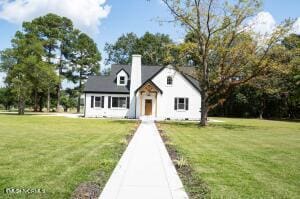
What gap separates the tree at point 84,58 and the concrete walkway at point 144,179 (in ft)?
162

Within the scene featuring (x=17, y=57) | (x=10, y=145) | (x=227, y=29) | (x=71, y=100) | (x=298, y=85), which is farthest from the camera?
(x=71, y=100)

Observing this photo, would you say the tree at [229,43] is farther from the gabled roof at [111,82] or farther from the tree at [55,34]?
the tree at [55,34]

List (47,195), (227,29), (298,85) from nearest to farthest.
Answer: (47,195) → (227,29) → (298,85)

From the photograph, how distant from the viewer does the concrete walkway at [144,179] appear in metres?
6.63

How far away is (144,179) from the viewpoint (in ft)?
25.7

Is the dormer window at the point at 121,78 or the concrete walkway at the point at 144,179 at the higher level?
the dormer window at the point at 121,78

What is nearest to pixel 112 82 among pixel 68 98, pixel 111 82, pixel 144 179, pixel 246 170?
pixel 111 82

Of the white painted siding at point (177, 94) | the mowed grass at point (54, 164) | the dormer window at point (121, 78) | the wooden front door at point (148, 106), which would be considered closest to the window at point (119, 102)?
the dormer window at point (121, 78)

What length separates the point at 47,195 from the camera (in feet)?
21.2

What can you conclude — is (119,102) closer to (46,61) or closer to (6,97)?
(46,61)

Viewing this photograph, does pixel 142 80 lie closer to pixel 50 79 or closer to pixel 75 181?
pixel 50 79

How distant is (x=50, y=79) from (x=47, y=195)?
Answer: 39007 mm

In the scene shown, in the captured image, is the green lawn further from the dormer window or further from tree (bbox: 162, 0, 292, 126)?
the dormer window

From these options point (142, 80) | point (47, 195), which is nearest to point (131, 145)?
point (47, 195)
